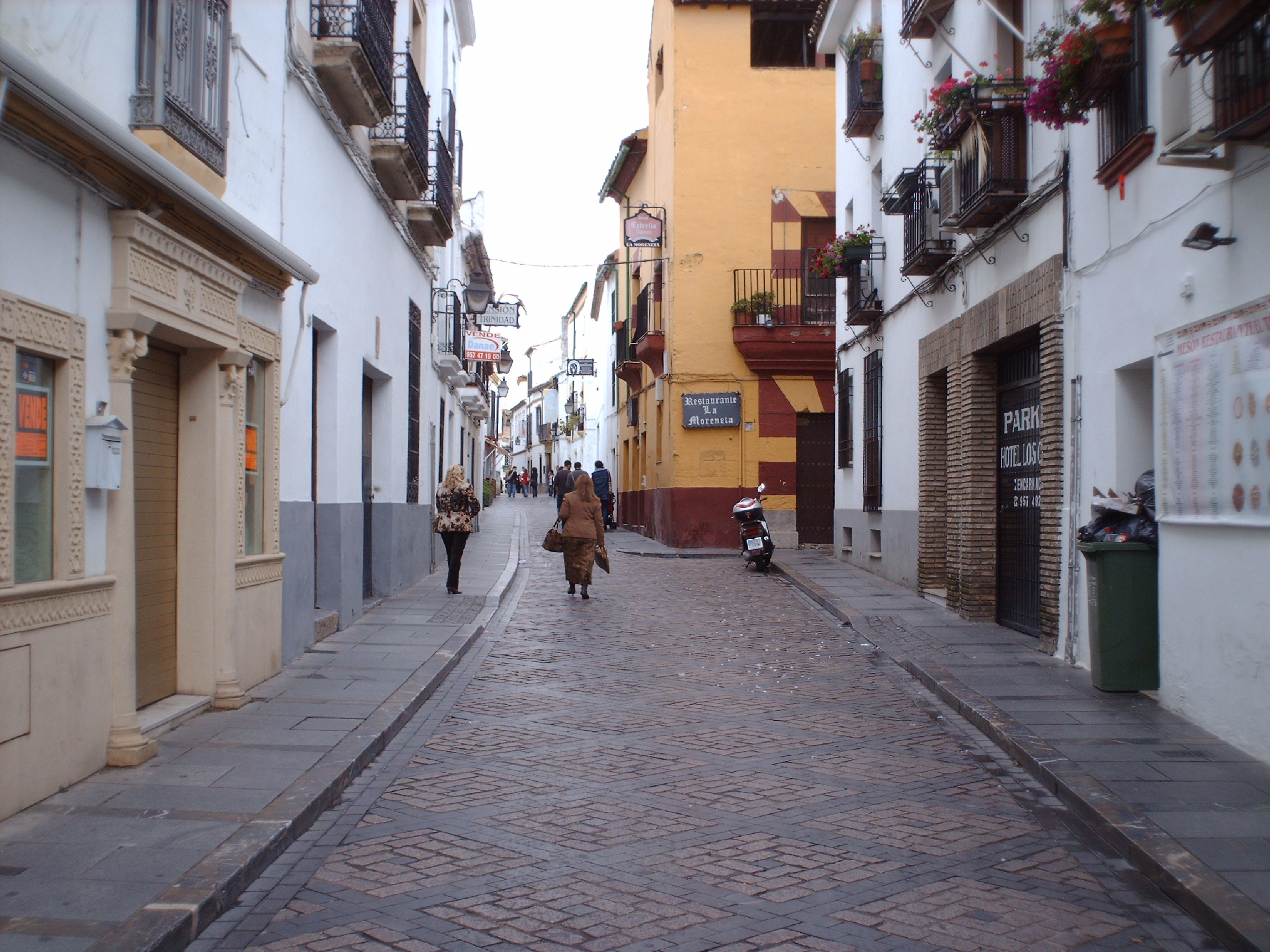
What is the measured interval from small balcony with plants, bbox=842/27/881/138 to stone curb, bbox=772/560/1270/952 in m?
10.1

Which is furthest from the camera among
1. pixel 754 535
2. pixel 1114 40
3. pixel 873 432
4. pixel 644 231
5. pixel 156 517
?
pixel 644 231

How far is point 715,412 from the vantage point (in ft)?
79.0

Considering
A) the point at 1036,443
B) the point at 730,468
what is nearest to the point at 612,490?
the point at 730,468

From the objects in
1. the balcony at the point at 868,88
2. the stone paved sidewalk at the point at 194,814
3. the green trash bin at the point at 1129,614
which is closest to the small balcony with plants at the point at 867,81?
the balcony at the point at 868,88

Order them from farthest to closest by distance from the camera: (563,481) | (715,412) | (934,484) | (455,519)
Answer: (563,481), (715,412), (455,519), (934,484)

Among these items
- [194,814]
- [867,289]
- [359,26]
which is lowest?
[194,814]

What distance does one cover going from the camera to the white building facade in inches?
258

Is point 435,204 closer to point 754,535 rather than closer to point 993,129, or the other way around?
point 754,535

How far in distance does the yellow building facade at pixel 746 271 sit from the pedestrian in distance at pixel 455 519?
31.7ft

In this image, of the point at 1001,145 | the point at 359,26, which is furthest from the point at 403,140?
the point at 1001,145

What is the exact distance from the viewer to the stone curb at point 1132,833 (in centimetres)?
404

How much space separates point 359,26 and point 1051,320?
21.3ft

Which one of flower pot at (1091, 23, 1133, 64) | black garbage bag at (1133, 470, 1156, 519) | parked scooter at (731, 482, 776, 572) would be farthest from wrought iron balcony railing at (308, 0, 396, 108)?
parked scooter at (731, 482, 776, 572)

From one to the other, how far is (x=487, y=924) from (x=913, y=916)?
1.52 metres
